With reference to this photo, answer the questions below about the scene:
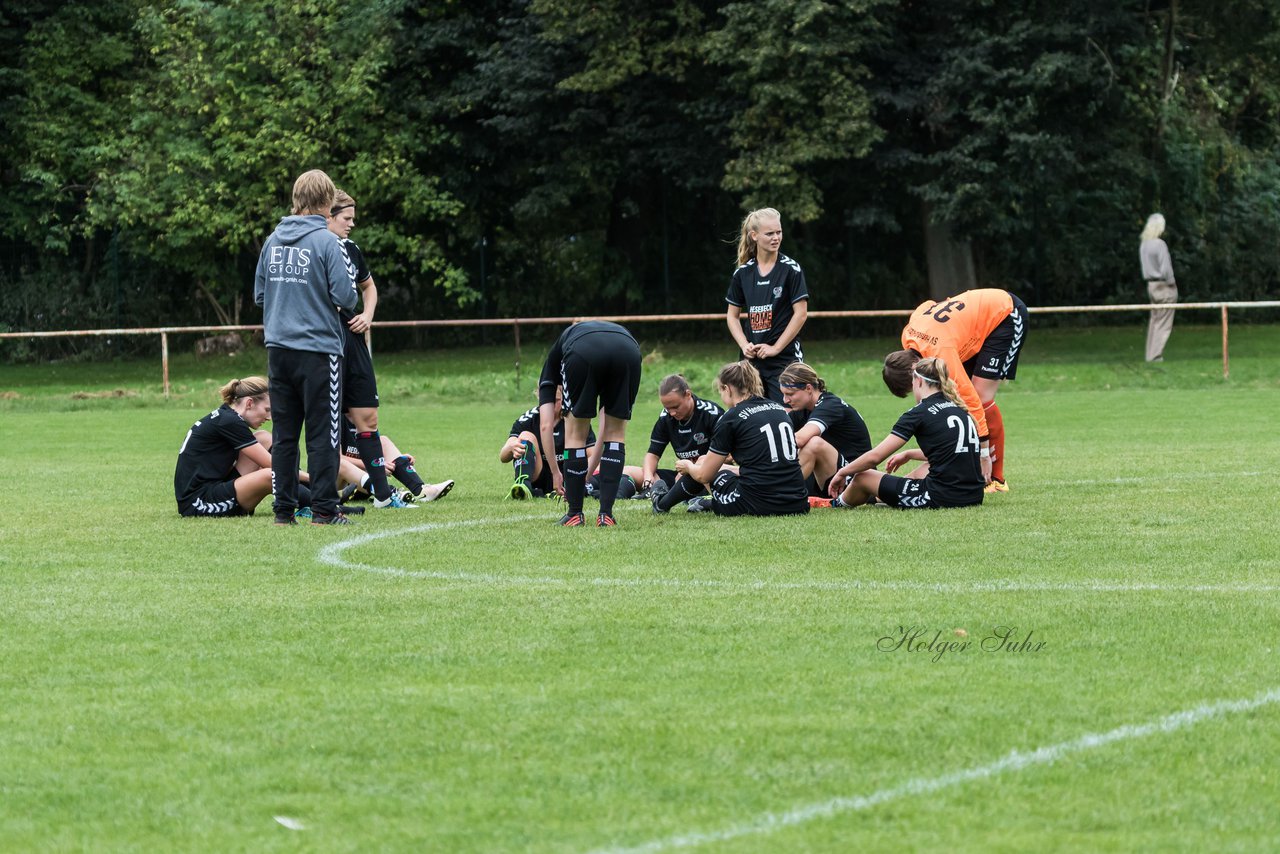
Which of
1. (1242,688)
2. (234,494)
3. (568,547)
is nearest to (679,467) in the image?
(568,547)

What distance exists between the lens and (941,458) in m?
10.4

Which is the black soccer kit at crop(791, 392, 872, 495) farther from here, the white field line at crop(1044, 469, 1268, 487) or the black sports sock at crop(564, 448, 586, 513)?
the black sports sock at crop(564, 448, 586, 513)

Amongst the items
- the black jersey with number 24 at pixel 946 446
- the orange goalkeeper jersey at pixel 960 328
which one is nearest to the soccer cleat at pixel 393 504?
the black jersey with number 24 at pixel 946 446

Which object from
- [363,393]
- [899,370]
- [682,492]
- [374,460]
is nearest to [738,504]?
[682,492]

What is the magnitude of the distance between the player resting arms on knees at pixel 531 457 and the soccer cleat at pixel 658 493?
2.73 feet

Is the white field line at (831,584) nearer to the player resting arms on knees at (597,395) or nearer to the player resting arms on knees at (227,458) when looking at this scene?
the player resting arms on knees at (597,395)

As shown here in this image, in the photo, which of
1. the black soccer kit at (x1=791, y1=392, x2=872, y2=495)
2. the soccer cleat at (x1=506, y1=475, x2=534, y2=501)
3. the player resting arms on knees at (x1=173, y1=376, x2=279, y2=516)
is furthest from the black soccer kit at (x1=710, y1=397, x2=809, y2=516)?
Answer: the player resting arms on knees at (x1=173, y1=376, x2=279, y2=516)

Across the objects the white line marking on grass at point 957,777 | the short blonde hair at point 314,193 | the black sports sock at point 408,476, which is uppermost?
the short blonde hair at point 314,193

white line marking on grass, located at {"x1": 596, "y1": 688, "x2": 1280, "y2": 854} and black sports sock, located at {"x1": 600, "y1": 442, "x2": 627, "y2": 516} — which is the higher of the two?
black sports sock, located at {"x1": 600, "y1": 442, "x2": 627, "y2": 516}

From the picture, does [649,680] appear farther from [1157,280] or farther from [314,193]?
[1157,280]

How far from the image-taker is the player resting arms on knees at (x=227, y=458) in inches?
422

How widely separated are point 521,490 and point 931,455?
286cm

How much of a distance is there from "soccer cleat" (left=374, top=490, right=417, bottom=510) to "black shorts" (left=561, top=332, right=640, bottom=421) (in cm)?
216

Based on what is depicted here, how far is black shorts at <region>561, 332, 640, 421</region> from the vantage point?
31.3 feet
